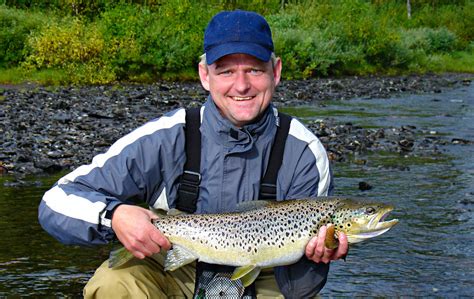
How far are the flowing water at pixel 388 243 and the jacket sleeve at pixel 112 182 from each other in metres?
1.63

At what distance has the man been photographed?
12.2ft

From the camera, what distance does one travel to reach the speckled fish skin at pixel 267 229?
146 inches

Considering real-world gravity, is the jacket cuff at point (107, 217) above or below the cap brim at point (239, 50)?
below

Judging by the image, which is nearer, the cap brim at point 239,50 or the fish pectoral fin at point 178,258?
the fish pectoral fin at point 178,258

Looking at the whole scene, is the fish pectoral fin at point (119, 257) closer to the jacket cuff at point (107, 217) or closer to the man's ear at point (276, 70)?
the jacket cuff at point (107, 217)

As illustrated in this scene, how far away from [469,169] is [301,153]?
704 centimetres

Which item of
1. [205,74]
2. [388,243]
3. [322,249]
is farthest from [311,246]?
[388,243]

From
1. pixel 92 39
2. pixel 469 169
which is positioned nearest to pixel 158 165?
pixel 469 169

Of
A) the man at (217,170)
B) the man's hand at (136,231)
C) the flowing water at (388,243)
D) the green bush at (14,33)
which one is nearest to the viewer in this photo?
the man's hand at (136,231)

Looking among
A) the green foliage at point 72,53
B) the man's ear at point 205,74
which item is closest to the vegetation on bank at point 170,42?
the green foliage at point 72,53

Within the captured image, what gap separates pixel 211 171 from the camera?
3.93 meters

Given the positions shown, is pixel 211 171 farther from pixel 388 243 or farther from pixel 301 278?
pixel 388 243

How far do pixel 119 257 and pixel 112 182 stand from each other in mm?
379

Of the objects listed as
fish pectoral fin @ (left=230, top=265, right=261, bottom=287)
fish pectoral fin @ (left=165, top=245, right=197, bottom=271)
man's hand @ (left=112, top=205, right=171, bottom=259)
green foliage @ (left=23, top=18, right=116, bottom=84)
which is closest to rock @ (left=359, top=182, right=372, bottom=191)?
fish pectoral fin @ (left=230, top=265, right=261, bottom=287)
